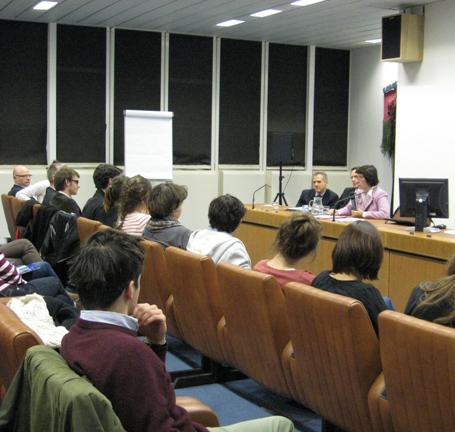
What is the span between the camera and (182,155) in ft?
36.1

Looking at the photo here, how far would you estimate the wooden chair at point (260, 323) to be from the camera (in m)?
3.11

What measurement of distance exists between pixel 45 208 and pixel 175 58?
520 cm

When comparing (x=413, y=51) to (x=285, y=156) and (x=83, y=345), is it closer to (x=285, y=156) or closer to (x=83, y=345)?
(x=285, y=156)

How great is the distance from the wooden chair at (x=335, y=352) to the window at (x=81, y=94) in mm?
7847

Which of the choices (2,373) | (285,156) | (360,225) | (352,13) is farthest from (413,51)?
(2,373)

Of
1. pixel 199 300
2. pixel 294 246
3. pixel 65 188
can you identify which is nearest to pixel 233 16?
pixel 65 188

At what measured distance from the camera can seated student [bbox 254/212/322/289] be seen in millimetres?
3469

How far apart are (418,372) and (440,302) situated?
0.40 m

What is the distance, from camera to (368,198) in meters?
6.99

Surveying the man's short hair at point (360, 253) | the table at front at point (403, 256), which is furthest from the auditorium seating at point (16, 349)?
the table at front at point (403, 256)

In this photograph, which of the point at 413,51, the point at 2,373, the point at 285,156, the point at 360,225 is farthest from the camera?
the point at 285,156

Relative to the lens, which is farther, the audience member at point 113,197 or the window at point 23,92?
the window at point 23,92

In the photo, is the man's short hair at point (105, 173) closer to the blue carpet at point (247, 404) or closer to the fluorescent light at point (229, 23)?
the blue carpet at point (247, 404)

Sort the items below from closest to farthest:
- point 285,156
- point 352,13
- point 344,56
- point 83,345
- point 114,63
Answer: point 83,345 → point 352,13 → point 114,63 → point 285,156 → point 344,56
